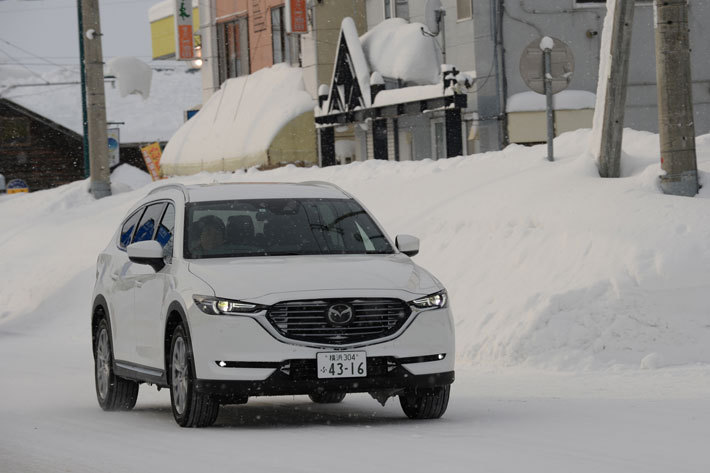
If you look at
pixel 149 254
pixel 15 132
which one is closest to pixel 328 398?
pixel 149 254

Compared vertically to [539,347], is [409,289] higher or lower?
higher

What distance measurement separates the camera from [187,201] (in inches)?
418

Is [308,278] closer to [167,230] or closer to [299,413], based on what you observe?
[167,230]

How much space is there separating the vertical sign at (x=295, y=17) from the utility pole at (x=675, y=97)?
22.8 meters

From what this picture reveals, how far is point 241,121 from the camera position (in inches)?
1683

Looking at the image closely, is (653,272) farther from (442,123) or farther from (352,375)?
(442,123)

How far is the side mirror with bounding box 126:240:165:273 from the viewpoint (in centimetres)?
1007

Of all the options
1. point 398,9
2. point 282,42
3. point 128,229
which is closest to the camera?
point 128,229

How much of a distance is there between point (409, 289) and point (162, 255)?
1903mm

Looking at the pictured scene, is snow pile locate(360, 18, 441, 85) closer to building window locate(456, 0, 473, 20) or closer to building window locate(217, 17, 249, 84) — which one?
building window locate(456, 0, 473, 20)

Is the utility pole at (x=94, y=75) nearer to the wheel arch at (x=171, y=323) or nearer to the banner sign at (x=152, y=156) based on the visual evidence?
the wheel arch at (x=171, y=323)

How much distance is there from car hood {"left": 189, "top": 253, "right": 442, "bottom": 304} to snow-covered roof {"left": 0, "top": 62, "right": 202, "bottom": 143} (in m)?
74.2

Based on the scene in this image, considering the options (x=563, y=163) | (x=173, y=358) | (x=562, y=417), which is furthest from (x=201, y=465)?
(x=563, y=163)

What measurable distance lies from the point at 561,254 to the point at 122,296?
22.5ft
